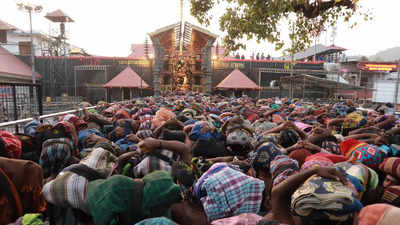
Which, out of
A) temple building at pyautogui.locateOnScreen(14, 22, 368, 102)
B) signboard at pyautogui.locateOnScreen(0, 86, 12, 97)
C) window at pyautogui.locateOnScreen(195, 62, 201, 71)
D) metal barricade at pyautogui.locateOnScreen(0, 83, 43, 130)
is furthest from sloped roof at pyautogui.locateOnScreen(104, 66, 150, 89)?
signboard at pyautogui.locateOnScreen(0, 86, 12, 97)

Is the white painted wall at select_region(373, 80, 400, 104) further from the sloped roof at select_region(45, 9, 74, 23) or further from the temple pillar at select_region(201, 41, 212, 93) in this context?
the sloped roof at select_region(45, 9, 74, 23)

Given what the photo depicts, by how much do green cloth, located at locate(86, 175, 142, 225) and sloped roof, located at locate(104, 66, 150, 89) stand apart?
21876 millimetres

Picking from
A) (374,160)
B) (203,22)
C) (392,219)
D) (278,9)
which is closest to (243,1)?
(278,9)

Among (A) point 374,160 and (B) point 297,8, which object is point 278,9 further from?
(A) point 374,160

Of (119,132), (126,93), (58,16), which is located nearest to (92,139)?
(119,132)

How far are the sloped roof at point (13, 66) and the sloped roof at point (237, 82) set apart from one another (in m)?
18.9

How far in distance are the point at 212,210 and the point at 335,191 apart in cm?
84

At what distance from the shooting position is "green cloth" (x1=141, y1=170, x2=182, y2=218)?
162 cm

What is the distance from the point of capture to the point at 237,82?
23.9m

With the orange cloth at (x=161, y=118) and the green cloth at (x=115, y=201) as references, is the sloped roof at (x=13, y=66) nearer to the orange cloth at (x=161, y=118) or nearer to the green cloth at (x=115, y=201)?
the orange cloth at (x=161, y=118)

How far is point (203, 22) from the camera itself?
21.9 ft

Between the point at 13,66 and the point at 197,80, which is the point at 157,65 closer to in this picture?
the point at 197,80

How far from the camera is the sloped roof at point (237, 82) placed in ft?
77.6

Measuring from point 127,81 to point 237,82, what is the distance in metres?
11.0
